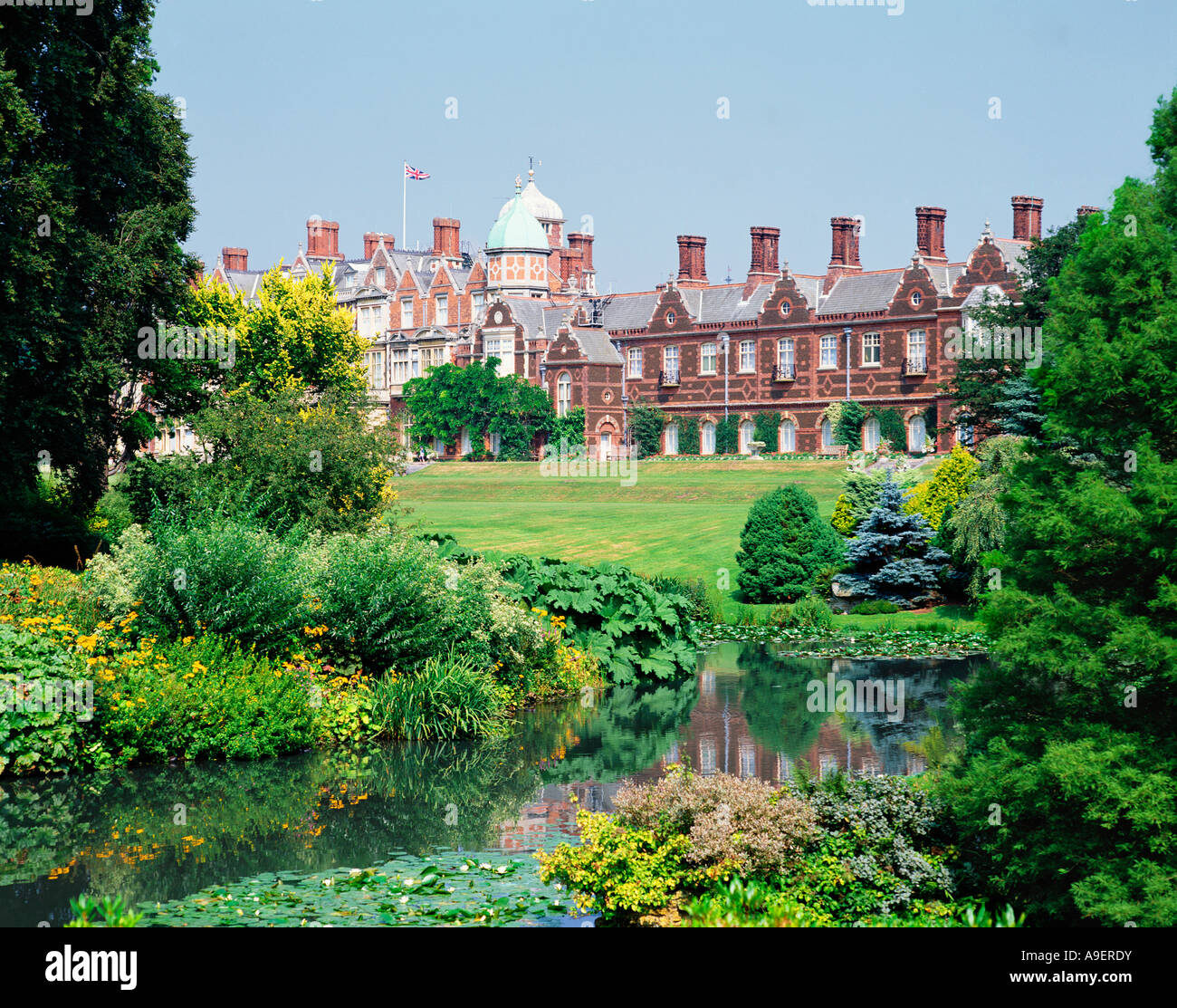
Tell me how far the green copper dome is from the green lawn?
78.8 ft

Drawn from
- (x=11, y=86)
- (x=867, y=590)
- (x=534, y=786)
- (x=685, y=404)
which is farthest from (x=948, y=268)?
(x=534, y=786)

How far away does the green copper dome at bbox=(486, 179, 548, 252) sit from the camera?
8625 centimetres

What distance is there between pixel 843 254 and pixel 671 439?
13.1 metres

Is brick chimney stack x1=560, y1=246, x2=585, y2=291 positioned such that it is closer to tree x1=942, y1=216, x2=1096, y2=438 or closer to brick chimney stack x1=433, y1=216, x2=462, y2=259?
brick chimney stack x1=433, y1=216, x2=462, y2=259

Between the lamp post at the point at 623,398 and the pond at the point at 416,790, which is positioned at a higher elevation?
the lamp post at the point at 623,398

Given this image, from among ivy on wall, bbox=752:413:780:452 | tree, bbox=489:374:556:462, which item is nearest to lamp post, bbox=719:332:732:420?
ivy on wall, bbox=752:413:780:452

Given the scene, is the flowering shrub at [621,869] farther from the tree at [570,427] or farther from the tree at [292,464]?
the tree at [570,427]

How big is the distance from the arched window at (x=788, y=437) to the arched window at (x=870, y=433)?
4.39m

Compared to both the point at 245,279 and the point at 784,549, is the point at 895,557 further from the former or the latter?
the point at 245,279

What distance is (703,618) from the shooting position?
96.9 feet

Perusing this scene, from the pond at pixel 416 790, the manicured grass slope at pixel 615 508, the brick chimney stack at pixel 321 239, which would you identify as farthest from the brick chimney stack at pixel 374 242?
the pond at pixel 416 790

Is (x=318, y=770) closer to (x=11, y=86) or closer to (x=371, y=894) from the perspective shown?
(x=371, y=894)

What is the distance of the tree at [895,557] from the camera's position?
30.0m
